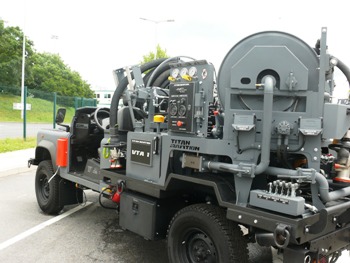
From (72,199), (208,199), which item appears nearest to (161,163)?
(208,199)

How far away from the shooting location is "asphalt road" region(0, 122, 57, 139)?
18344 millimetres

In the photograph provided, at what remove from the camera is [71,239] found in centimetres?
518

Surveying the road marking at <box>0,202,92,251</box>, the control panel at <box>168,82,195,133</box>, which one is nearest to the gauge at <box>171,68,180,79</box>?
the control panel at <box>168,82,195,133</box>

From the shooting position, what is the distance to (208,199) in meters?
3.88

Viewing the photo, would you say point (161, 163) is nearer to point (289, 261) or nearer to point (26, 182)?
point (289, 261)

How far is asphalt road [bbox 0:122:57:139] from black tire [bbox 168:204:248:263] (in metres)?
15.5

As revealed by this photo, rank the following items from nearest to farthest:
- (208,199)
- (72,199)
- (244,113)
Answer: (244,113), (208,199), (72,199)

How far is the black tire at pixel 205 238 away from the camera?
10.5ft

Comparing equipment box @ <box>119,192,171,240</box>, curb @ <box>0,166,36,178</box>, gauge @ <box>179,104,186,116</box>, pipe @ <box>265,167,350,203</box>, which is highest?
gauge @ <box>179,104,186,116</box>

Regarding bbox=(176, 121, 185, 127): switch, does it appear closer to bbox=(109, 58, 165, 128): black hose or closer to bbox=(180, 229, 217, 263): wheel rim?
bbox=(180, 229, 217, 263): wheel rim

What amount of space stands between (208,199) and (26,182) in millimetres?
6507

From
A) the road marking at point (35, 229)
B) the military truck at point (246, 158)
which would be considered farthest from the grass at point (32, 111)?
the military truck at point (246, 158)

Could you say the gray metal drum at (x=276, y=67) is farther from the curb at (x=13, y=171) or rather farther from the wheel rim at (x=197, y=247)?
→ the curb at (x=13, y=171)

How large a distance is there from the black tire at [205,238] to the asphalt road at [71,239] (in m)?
0.92
